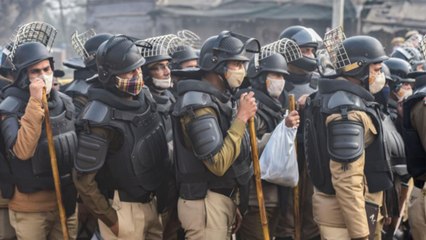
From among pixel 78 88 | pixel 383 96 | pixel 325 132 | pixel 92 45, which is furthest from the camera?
pixel 92 45

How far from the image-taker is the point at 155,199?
4.83 m

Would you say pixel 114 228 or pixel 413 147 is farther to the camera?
pixel 413 147

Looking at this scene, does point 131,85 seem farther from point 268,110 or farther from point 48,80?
point 268,110

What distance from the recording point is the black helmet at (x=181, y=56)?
22.9 ft

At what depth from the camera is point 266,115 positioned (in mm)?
5613

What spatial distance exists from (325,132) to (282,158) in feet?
1.90

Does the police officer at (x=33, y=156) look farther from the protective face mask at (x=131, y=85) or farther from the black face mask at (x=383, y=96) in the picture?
the black face mask at (x=383, y=96)

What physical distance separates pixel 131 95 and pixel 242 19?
1685 centimetres

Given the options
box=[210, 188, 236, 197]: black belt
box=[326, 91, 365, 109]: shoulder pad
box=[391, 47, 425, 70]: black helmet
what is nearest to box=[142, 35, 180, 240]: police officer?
box=[210, 188, 236, 197]: black belt

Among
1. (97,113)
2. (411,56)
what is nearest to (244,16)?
(411,56)

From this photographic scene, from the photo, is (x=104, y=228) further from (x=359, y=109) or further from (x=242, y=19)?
(x=242, y=19)

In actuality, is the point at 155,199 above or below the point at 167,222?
above

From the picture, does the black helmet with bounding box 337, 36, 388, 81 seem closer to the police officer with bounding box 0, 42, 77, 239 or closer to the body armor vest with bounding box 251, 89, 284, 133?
the body armor vest with bounding box 251, 89, 284, 133

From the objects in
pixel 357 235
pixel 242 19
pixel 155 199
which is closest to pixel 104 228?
pixel 155 199
